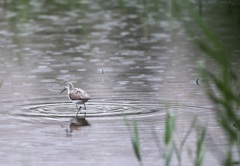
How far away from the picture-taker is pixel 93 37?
55.6ft

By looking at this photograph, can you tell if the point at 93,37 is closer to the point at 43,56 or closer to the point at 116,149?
the point at 43,56

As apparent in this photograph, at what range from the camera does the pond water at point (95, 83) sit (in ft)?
26.9

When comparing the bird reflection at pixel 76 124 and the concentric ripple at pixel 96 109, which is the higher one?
the bird reflection at pixel 76 124

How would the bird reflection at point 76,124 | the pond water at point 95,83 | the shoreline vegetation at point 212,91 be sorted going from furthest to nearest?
the bird reflection at point 76,124 → the pond water at point 95,83 → the shoreline vegetation at point 212,91

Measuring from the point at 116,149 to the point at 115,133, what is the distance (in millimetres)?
757

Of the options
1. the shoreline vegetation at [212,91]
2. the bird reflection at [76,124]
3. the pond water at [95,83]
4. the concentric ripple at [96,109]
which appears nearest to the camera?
the shoreline vegetation at [212,91]

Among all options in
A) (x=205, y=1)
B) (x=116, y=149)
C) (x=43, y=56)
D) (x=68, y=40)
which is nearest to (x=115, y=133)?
(x=116, y=149)

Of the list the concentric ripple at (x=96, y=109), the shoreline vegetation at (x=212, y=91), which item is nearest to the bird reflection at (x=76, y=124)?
the concentric ripple at (x=96, y=109)

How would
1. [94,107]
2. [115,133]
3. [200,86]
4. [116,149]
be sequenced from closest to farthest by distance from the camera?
[116,149]
[115,133]
[94,107]
[200,86]

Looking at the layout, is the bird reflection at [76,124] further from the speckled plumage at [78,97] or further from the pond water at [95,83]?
the speckled plumage at [78,97]

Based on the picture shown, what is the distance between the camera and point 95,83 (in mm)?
11891

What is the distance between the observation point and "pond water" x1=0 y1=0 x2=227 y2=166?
8.20 m

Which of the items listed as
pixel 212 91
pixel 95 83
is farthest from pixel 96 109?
pixel 212 91

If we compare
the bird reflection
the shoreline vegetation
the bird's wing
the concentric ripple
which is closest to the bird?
the bird's wing
